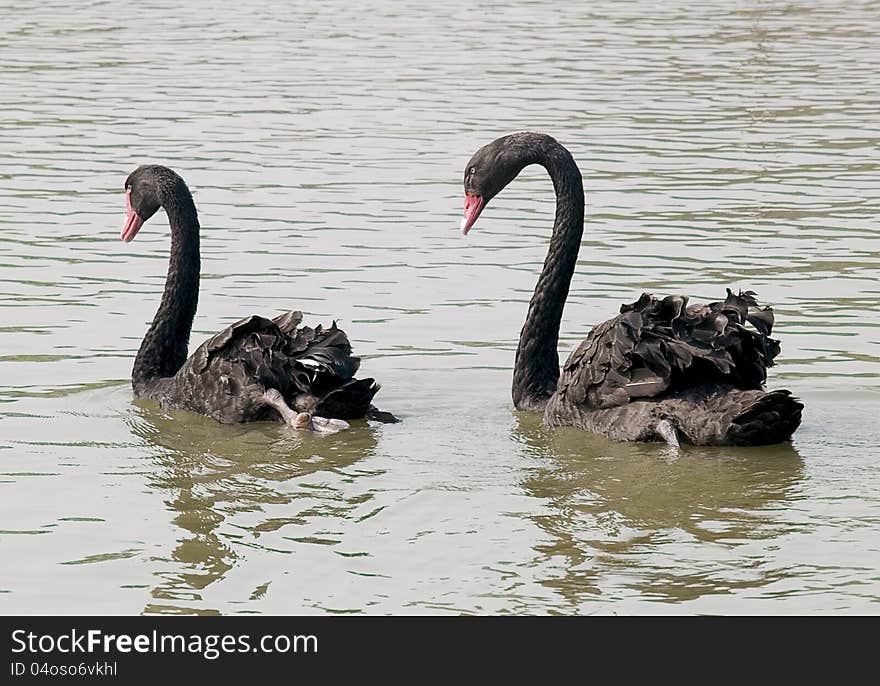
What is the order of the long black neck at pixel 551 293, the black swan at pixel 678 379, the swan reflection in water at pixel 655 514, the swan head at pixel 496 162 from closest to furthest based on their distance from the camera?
the swan reflection in water at pixel 655 514 < the black swan at pixel 678 379 < the long black neck at pixel 551 293 < the swan head at pixel 496 162

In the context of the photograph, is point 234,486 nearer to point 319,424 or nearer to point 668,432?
point 319,424

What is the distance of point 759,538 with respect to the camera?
655cm

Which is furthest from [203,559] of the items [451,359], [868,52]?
[868,52]

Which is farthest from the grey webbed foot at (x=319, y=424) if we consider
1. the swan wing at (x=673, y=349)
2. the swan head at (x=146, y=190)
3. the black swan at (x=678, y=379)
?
the swan head at (x=146, y=190)

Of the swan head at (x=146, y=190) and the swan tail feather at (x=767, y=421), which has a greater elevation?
the swan head at (x=146, y=190)

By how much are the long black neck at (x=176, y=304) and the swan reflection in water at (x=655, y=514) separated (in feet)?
6.27

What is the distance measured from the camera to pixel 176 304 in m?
9.14

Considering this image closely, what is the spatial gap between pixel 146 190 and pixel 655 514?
12.5 ft

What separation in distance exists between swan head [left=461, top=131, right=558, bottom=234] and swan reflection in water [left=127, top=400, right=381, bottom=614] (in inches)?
55.6

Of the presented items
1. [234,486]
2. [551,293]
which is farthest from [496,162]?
[234,486]

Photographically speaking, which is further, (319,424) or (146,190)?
(146,190)

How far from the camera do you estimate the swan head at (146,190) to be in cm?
934

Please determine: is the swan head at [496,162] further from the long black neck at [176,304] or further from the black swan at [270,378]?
the long black neck at [176,304]

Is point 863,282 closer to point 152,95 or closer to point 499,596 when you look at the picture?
point 499,596
